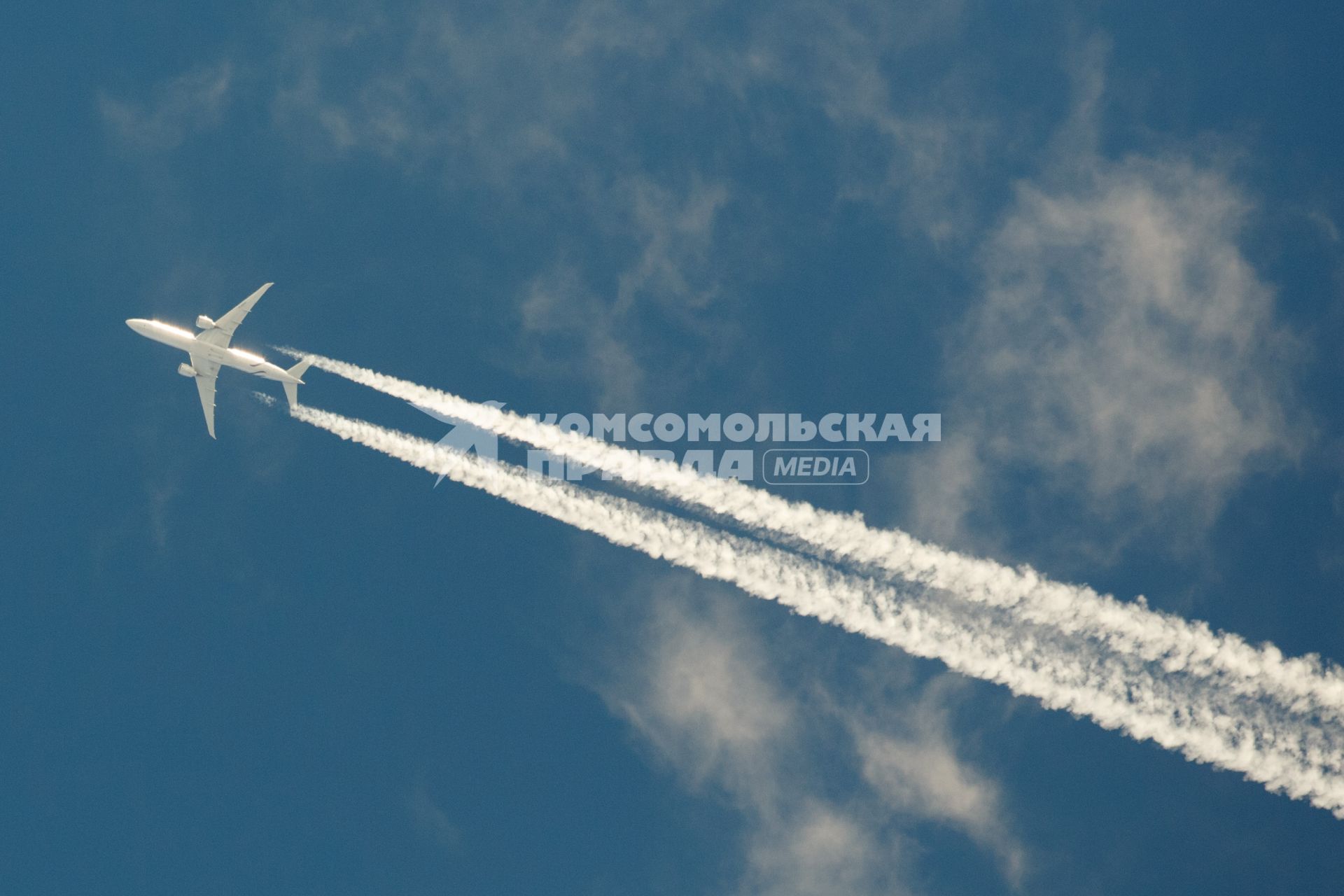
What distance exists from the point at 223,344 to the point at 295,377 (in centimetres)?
745

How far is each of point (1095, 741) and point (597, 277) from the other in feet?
A: 206

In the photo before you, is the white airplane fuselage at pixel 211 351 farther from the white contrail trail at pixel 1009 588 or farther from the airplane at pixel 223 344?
the white contrail trail at pixel 1009 588

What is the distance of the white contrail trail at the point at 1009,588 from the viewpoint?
7419cm

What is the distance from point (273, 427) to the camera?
93.9 meters

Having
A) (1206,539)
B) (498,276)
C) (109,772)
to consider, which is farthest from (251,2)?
(1206,539)

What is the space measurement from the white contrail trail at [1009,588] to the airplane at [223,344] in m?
24.0

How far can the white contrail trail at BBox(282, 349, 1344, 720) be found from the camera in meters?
74.2

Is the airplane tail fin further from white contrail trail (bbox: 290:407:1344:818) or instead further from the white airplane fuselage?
white contrail trail (bbox: 290:407:1344:818)

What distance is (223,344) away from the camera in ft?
291

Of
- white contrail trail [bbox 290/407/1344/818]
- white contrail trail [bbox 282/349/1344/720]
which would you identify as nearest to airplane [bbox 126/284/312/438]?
white contrail trail [bbox 282/349/1344/720]

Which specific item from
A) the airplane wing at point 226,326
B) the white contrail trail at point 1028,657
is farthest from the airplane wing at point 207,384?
the white contrail trail at point 1028,657

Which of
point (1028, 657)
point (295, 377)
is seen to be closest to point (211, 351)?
point (295, 377)

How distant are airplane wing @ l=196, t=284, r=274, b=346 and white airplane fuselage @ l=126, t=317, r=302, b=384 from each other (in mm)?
489

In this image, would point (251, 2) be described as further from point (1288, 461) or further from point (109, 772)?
point (1288, 461)
